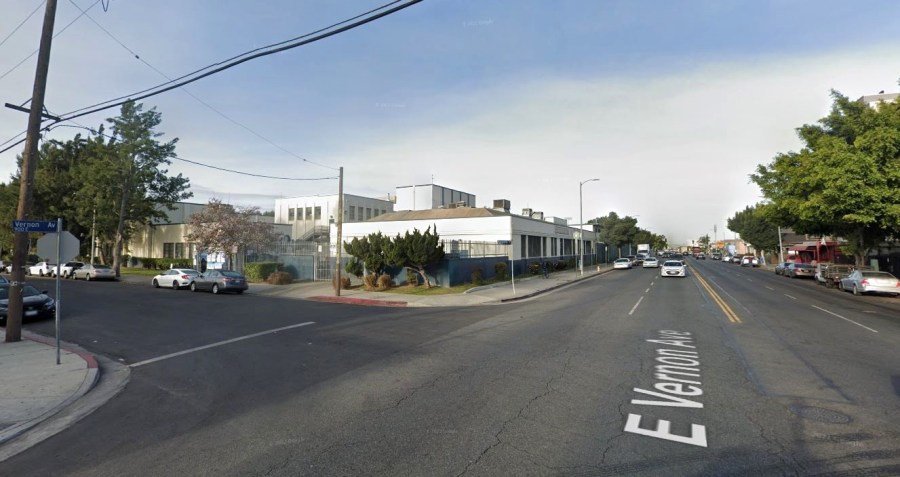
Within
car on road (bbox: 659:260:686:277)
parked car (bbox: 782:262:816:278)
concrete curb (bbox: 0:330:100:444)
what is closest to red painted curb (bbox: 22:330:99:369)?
concrete curb (bbox: 0:330:100:444)

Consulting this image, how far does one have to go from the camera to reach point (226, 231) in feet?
113

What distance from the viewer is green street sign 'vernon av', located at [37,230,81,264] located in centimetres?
991

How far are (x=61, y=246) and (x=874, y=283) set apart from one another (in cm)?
3149

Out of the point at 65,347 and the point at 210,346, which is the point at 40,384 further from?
the point at 65,347

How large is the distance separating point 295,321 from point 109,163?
3597 cm

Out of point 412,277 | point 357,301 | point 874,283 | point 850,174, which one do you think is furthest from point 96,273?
point 874,283

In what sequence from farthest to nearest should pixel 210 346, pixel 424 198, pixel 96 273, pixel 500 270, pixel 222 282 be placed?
pixel 424 198, pixel 96 273, pixel 500 270, pixel 222 282, pixel 210 346

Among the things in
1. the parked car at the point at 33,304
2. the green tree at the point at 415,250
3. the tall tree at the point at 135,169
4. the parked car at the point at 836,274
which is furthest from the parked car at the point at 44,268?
the parked car at the point at 836,274

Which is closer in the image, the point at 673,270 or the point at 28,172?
the point at 28,172

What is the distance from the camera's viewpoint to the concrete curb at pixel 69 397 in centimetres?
593

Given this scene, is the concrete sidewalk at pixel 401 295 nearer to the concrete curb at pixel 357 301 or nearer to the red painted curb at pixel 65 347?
the concrete curb at pixel 357 301

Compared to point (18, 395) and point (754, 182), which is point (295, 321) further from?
point (754, 182)

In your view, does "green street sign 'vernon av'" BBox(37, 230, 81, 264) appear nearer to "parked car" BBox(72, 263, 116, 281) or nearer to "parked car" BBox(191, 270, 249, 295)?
"parked car" BBox(191, 270, 249, 295)

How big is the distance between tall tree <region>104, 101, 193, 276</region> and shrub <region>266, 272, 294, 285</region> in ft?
56.1
